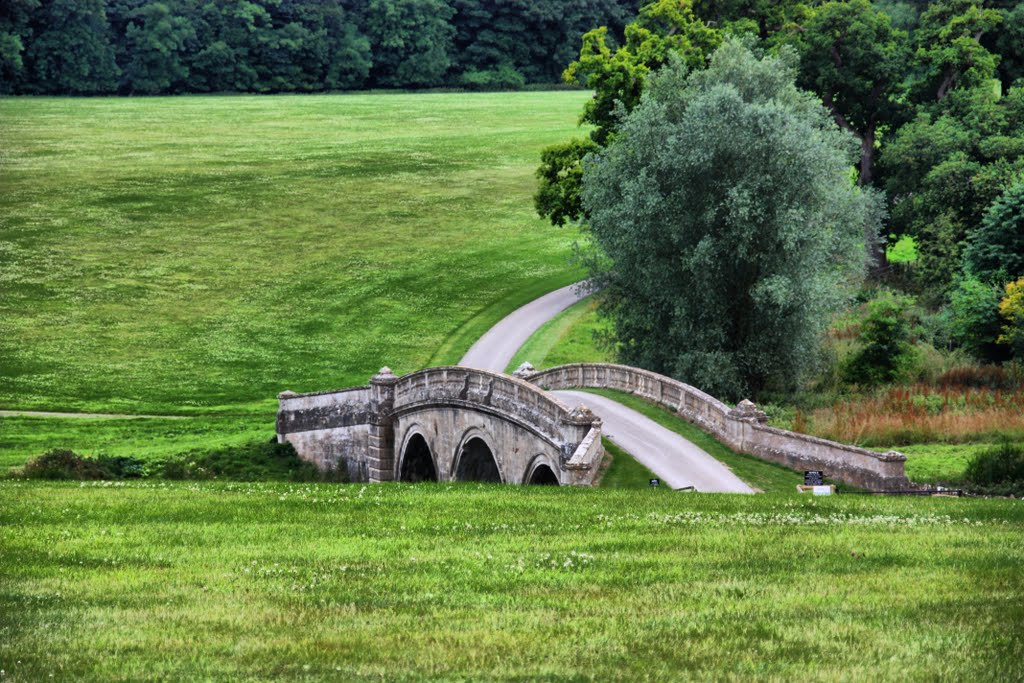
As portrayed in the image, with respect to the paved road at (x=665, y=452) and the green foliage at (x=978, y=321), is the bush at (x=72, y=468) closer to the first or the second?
the paved road at (x=665, y=452)

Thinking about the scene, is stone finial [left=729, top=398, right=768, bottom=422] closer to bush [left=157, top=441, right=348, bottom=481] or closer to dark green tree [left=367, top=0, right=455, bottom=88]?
bush [left=157, top=441, right=348, bottom=481]

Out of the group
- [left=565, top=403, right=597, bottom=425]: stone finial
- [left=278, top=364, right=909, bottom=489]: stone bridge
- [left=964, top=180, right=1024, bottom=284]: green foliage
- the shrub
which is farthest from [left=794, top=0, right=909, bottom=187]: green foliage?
[left=565, top=403, right=597, bottom=425]: stone finial

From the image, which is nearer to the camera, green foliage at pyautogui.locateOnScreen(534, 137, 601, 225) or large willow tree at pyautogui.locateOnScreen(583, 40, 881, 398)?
large willow tree at pyautogui.locateOnScreen(583, 40, 881, 398)

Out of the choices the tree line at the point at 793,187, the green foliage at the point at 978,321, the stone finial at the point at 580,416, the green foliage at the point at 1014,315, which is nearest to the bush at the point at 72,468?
the stone finial at the point at 580,416

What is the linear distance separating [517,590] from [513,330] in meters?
62.9

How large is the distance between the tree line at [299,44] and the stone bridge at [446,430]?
91483 mm

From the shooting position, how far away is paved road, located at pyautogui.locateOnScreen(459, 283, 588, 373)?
79.9m

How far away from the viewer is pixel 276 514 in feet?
105

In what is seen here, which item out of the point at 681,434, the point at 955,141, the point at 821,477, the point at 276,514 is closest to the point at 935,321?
the point at 955,141

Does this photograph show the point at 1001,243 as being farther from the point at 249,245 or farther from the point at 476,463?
the point at 249,245

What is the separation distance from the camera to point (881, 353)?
6188cm

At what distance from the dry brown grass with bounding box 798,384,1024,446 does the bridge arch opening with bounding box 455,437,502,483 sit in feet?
39.6

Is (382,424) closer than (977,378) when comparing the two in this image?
No

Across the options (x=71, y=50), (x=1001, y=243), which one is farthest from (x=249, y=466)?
(x=71, y=50)
